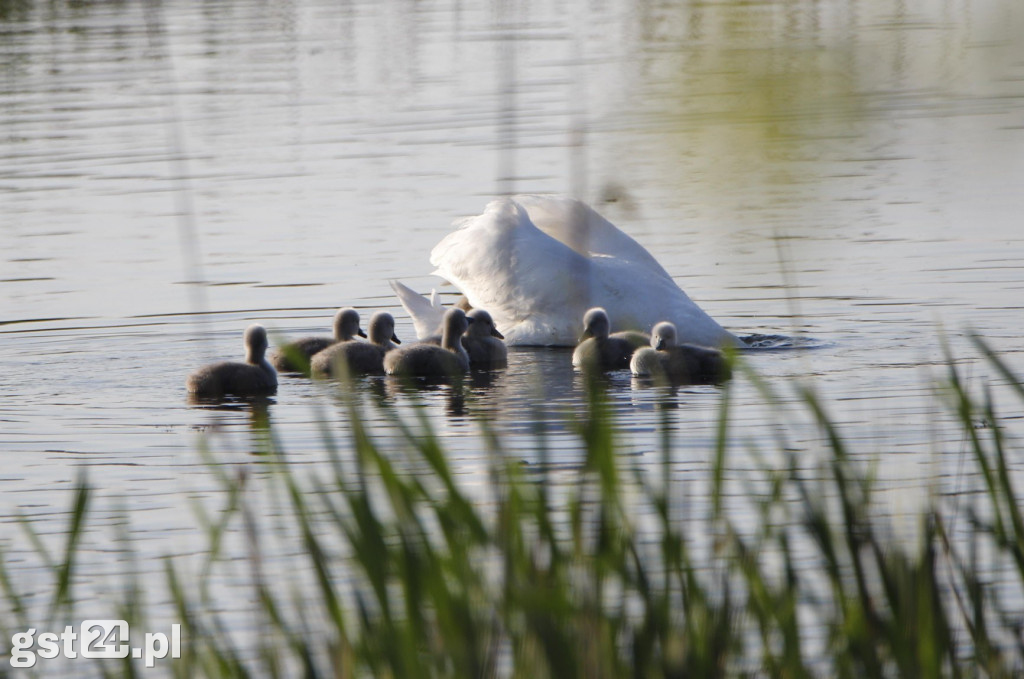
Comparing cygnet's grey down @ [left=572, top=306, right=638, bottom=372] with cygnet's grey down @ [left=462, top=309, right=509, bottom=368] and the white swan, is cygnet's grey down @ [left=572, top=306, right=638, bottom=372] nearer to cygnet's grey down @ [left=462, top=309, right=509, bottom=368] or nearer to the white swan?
the white swan

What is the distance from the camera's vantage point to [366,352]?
869 centimetres

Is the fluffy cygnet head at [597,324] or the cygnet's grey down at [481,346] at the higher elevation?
the fluffy cygnet head at [597,324]

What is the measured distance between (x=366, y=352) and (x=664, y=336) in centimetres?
158

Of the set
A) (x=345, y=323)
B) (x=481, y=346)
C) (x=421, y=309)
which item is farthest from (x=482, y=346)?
(x=421, y=309)

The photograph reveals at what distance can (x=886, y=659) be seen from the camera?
2.79 m

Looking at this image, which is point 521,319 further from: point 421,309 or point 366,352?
point 366,352

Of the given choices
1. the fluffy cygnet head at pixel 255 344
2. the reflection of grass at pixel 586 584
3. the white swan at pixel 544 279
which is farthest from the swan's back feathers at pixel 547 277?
the reflection of grass at pixel 586 584

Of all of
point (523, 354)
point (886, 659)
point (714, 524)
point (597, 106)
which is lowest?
point (523, 354)

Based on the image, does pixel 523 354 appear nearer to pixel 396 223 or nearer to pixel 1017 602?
pixel 396 223

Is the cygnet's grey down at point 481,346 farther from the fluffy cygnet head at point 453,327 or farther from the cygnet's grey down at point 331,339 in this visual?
the cygnet's grey down at point 331,339

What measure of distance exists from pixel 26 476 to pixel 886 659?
14.8 ft

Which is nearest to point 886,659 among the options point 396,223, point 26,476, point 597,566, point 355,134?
point 597,566

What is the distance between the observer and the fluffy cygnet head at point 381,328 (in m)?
9.15

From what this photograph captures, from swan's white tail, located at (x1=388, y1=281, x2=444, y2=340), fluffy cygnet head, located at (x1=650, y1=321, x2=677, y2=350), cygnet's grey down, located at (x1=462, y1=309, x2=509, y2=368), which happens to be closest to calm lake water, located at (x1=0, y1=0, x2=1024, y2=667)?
cygnet's grey down, located at (x1=462, y1=309, x2=509, y2=368)
